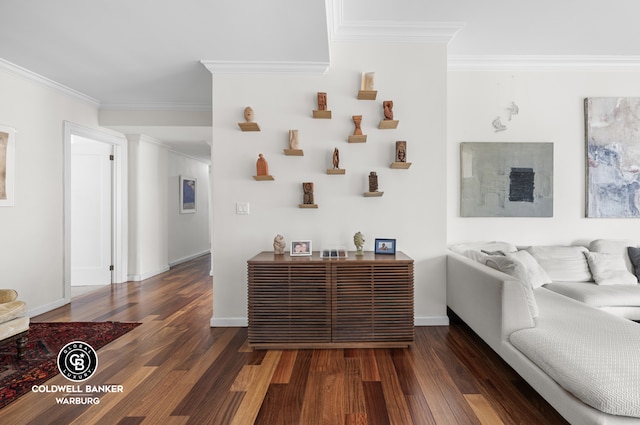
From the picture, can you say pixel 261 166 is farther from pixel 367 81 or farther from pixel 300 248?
pixel 367 81

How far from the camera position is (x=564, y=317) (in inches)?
86.7

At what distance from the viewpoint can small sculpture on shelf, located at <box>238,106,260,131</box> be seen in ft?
9.99

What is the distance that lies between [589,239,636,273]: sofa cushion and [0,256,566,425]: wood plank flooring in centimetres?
182

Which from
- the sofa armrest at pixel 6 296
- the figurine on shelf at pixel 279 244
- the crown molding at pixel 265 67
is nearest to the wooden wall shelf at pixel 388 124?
the crown molding at pixel 265 67

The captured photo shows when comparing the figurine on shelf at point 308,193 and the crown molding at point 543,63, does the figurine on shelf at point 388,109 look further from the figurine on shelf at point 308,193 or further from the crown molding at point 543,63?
the crown molding at point 543,63

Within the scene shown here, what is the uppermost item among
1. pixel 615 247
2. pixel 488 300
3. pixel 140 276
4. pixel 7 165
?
pixel 7 165

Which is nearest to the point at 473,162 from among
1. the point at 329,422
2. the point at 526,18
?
the point at 526,18

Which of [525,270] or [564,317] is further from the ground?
[525,270]

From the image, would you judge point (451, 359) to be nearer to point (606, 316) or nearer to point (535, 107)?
point (606, 316)

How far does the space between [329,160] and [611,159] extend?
3220 mm

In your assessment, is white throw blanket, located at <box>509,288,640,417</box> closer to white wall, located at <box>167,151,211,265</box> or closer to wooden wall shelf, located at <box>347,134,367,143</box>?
wooden wall shelf, located at <box>347,134,367,143</box>

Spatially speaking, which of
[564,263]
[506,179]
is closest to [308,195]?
[506,179]

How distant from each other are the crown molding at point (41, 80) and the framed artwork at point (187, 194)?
2512mm

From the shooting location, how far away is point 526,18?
2979 millimetres
